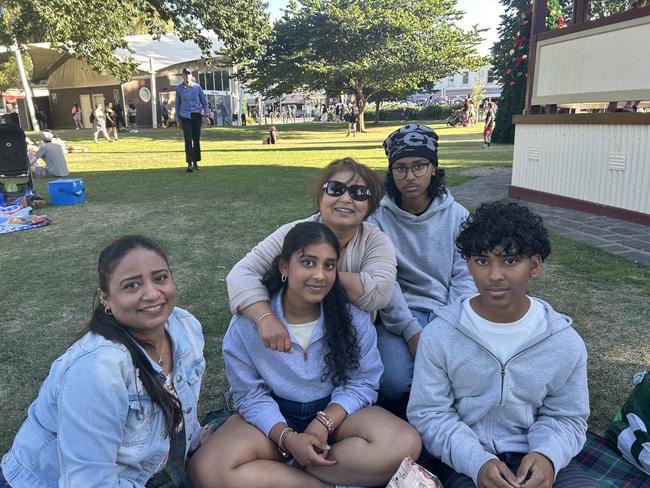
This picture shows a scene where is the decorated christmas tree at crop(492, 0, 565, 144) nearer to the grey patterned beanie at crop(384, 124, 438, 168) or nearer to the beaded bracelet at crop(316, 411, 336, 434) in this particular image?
the grey patterned beanie at crop(384, 124, 438, 168)

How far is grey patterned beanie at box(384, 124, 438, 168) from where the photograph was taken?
3.02 m

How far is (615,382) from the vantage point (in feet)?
10.4

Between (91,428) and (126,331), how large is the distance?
35 centimetres

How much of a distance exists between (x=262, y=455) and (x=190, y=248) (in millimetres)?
4241

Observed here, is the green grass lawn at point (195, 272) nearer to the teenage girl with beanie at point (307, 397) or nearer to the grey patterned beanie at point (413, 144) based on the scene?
the grey patterned beanie at point (413, 144)

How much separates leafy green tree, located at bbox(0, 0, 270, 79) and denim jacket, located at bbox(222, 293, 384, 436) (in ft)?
41.3

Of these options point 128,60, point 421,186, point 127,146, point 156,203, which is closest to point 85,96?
point 127,146

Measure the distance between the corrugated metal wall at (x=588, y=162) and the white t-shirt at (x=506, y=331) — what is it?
5581 mm

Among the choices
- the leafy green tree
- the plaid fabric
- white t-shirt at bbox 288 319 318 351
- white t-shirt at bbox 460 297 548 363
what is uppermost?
the leafy green tree

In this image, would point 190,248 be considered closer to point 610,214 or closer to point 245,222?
point 245,222

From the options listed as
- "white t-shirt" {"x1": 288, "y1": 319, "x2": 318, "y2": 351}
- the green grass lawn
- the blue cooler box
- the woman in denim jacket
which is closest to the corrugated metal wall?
the green grass lawn

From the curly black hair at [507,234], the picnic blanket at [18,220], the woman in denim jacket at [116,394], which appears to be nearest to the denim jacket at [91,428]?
the woman in denim jacket at [116,394]

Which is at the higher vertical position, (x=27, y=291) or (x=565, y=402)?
(x=565, y=402)

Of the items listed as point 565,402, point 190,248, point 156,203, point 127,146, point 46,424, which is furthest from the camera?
point 127,146
